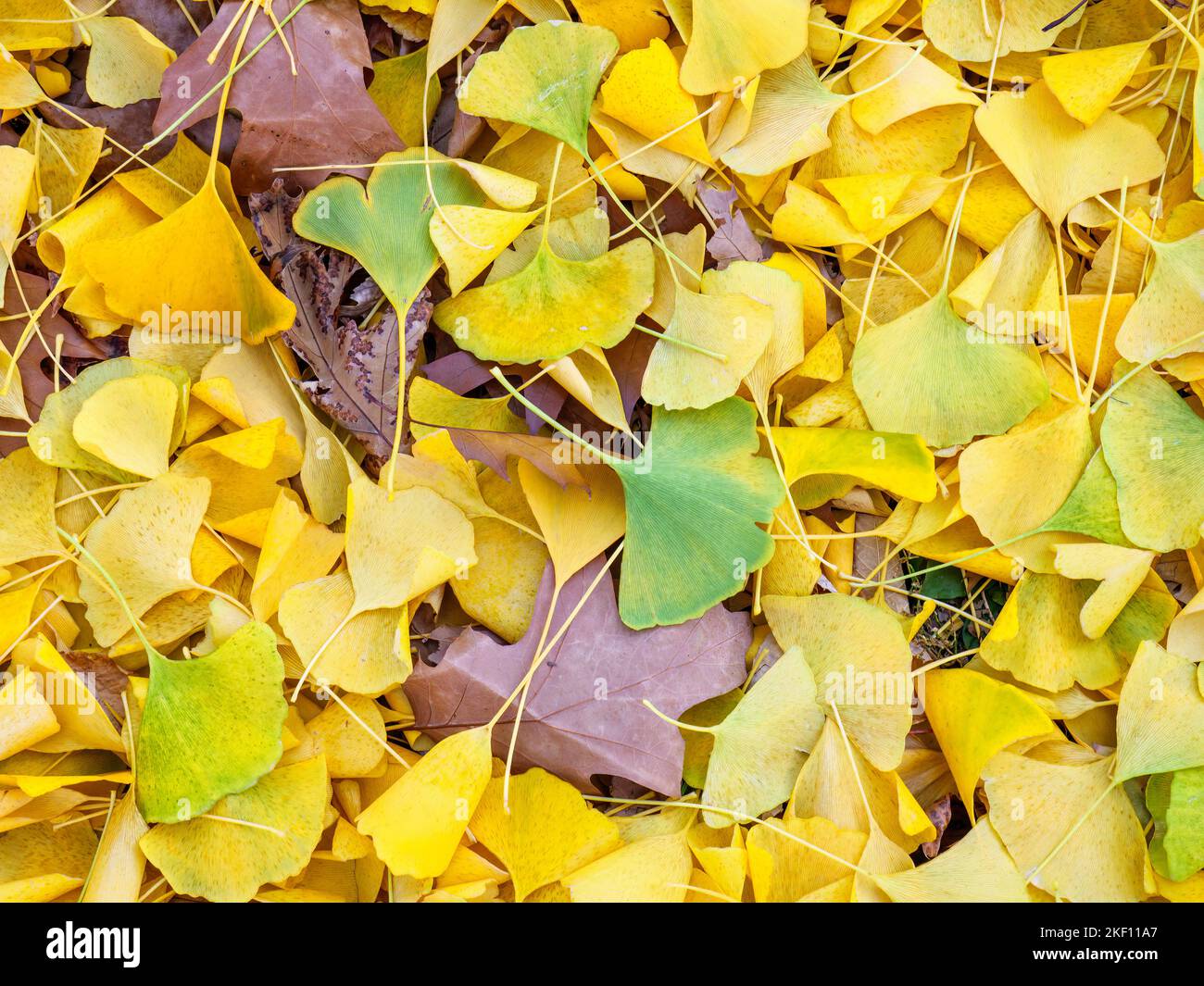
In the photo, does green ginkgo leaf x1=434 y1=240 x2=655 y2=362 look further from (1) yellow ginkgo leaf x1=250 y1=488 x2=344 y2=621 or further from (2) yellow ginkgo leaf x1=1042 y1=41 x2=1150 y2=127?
(2) yellow ginkgo leaf x1=1042 y1=41 x2=1150 y2=127

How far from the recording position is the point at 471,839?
0.66m

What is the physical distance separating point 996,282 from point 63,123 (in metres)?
0.66

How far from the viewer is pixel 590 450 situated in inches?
24.8

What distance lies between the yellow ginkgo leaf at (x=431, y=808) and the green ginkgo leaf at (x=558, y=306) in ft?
0.85

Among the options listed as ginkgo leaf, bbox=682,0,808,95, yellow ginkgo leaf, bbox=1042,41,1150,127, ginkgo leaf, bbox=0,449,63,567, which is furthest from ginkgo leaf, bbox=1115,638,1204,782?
ginkgo leaf, bbox=0,449,63,567

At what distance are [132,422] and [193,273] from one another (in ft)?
0.34

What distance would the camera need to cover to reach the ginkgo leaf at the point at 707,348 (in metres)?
0.64

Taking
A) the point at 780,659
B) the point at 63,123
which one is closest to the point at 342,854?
the point at 780,659

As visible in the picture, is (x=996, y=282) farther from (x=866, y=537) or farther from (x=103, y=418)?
(x=103, y=418)

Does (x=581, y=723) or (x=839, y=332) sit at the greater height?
(x=839, y=332)

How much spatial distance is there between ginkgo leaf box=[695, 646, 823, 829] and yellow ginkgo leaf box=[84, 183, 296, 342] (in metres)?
0.40

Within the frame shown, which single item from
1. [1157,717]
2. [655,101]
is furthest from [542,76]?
[1157,717]

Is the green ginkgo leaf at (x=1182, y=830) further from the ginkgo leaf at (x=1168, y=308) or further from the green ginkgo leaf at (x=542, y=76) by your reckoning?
the green ginkgo leaf at (x=542, y=76)

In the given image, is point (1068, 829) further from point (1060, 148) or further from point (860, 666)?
point (1060, 148)
